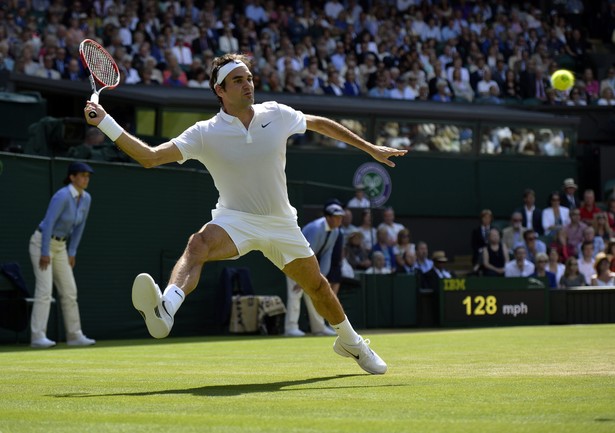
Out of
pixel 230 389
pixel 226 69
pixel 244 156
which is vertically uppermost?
pixel 226 69

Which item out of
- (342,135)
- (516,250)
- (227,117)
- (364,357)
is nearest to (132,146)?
(227,117)

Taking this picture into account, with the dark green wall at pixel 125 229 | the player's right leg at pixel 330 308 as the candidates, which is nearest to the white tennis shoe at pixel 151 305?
the player's right leg at pixel 330 308

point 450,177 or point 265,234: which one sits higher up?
point 450,177

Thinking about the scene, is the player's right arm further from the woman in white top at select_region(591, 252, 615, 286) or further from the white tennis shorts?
the woman in white top at select_region(591, 252, 615, 286)

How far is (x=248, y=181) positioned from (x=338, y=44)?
1860 centimetres

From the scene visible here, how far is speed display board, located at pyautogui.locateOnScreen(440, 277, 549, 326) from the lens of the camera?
2006cm

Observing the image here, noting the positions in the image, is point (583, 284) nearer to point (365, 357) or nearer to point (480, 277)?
point (480, 277)

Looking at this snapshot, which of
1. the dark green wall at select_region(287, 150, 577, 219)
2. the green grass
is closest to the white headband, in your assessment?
the green grass

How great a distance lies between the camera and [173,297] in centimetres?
702

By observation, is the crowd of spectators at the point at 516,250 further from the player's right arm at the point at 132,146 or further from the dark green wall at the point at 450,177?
the player's right arm at the point at 132,146

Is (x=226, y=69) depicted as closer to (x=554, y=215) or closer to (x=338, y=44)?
(x=554, y=215)

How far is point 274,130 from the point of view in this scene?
778cm

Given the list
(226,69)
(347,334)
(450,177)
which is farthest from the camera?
(450,177)

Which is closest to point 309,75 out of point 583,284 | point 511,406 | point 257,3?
point 257,3
